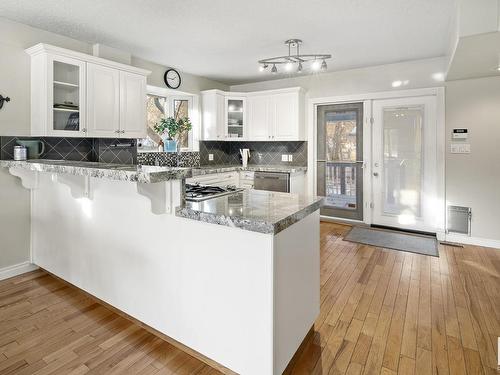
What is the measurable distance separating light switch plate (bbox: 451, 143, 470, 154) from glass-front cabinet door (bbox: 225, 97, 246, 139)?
316 cm

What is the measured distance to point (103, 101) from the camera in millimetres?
3244

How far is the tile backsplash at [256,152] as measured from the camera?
17.3ft

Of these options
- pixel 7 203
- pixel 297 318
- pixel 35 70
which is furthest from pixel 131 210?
pixel 35 70

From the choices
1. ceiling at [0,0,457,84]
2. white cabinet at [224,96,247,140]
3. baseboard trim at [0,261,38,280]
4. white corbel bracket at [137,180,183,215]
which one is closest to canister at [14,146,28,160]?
baseboard trim at [0,261,38,280]

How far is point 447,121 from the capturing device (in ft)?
13.3

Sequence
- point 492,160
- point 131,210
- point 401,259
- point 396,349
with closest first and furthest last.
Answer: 1. point 396,349
2. point 131,210
3. point 401,259
4. point 492,160

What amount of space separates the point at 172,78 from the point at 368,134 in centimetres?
313

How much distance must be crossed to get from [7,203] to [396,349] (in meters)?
3.48

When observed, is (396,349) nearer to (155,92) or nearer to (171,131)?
(171,131)

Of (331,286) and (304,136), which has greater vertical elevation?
(304,136)

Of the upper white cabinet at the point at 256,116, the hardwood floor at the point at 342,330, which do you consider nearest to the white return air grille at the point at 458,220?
the hardwood floor at the point at 342,330

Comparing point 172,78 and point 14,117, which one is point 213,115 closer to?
point 172,78

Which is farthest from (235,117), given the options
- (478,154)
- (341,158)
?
(478,154)

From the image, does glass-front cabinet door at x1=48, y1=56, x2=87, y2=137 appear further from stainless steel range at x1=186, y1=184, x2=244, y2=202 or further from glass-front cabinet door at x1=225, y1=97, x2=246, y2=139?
glass-front cabinet door at x1=225, y1=97, x2=246, y2=139
